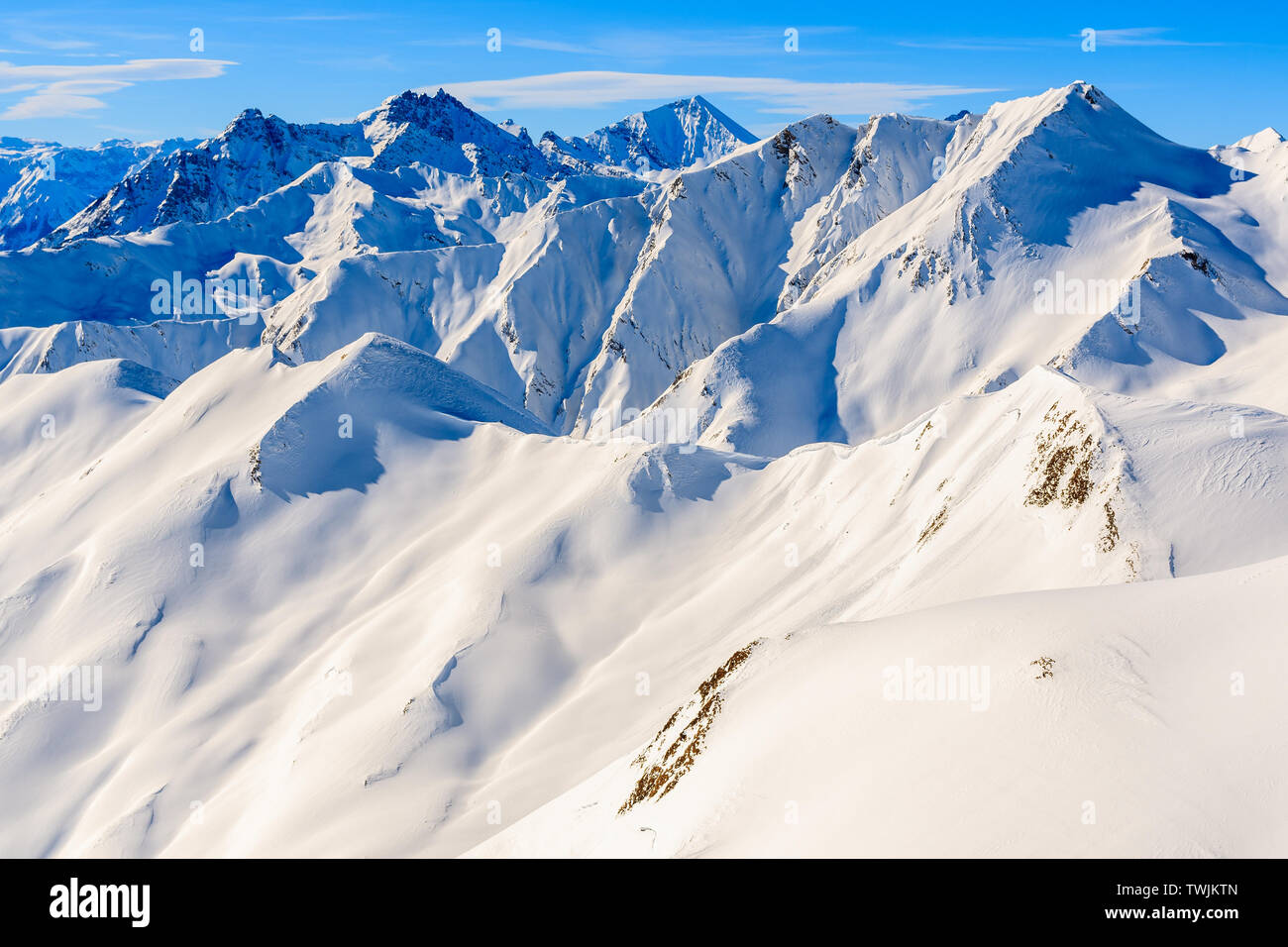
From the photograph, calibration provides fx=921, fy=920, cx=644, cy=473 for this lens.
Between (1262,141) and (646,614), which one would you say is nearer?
(646,614)

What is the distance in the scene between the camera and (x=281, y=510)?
65625 mm

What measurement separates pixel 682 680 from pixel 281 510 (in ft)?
118

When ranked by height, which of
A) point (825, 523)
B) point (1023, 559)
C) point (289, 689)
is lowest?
point (289, 689)

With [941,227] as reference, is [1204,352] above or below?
below

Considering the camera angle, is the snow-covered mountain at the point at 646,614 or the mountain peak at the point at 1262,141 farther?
the mountain peak at the point at 1262,141

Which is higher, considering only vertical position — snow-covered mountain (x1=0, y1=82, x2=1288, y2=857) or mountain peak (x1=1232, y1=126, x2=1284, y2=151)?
mountain peak (x1=1232, y1=126, x2=1284, y2=151)

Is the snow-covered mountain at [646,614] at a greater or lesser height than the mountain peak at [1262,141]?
lesser

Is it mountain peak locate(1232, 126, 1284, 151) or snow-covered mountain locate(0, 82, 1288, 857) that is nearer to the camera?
snow-covered mountain locate(0, 82, 1288, 857)

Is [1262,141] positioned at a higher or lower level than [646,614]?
higher
